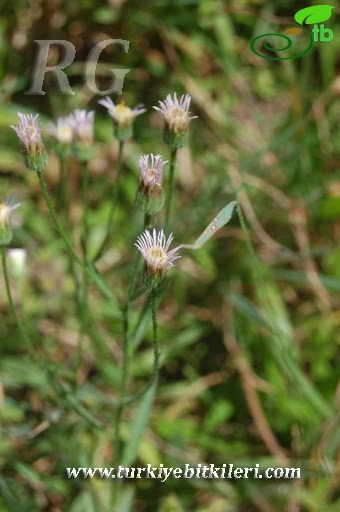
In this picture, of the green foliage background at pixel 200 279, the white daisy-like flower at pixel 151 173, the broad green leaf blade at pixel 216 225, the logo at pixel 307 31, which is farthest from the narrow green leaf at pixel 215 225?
the logo at pixel 307 31

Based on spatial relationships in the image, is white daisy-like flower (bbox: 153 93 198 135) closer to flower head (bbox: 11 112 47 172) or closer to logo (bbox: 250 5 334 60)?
flower head (bbox: 11 112 47 172)

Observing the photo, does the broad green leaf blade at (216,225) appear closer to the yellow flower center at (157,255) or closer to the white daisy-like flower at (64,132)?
the yellow flower center at (157,255)

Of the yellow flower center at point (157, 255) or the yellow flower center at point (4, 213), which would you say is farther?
the yellow flower center at point (4, 213)

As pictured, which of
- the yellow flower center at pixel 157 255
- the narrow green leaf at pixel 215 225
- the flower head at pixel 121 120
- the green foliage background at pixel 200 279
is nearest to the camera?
the yellow flower center at pixel 157 255

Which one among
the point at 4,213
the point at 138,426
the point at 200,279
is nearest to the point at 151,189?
the point at 4,213

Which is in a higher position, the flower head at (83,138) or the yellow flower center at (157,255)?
the flower head at (83,138)

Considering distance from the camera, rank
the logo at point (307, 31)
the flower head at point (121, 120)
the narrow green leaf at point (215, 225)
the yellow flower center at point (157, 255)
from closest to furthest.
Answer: the yellow flower center at point (157, 255)
the narrow green leaf at point (215, 225)
the flower head at point (121, 120)
the logo at point (307, 31)

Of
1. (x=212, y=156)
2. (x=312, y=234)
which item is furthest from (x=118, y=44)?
(x=312, y=234)
